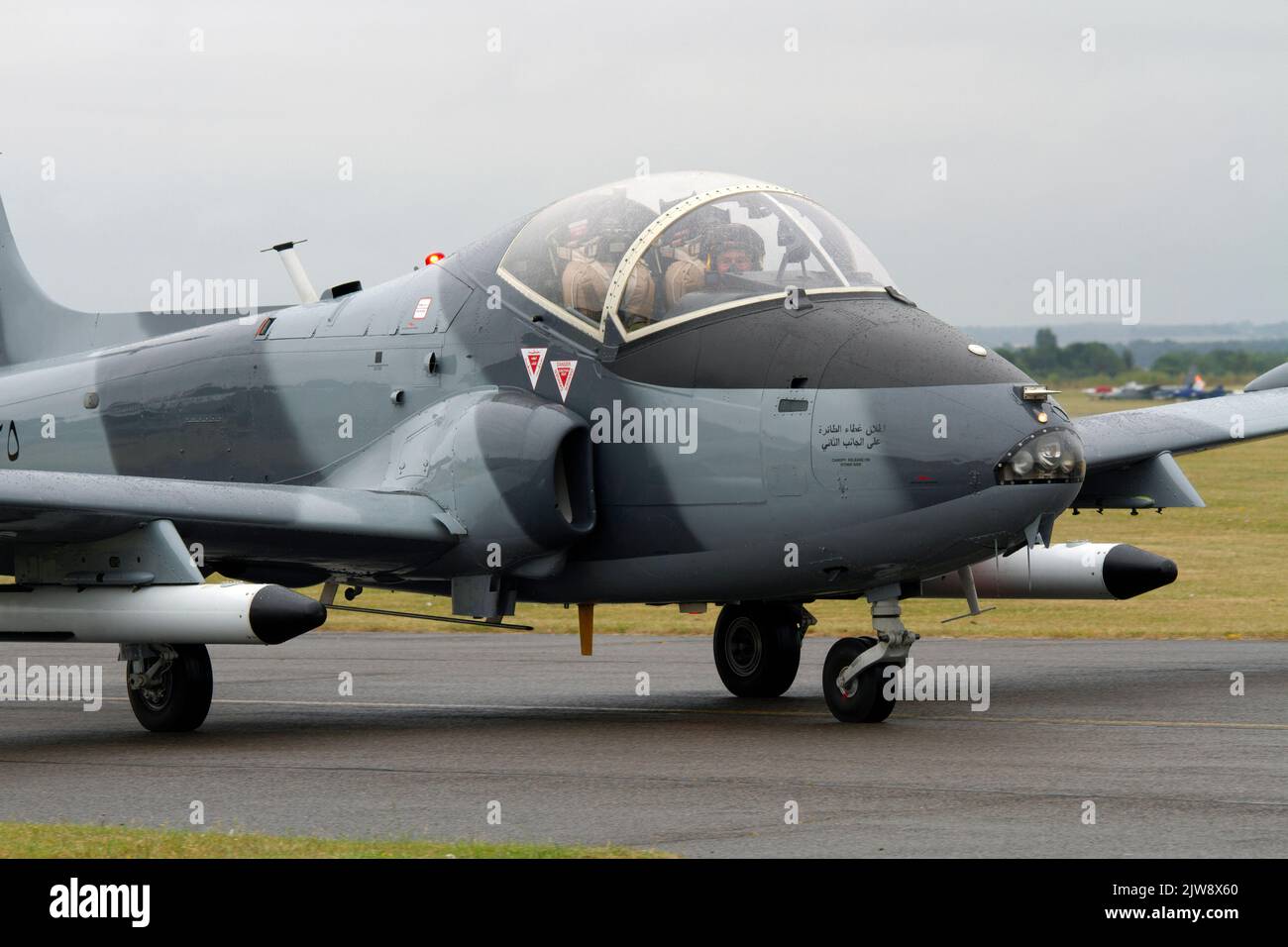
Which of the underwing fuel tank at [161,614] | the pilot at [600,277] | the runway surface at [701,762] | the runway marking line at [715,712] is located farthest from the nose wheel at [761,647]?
the underwing fuel tank at [161,614]

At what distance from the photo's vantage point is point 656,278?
14094 mm

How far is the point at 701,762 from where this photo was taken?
12.5 m

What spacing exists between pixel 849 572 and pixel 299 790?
13.6 ft

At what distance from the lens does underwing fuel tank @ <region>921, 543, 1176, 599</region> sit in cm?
1680

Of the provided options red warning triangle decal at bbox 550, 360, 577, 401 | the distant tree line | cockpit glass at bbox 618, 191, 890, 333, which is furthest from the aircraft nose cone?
the distant tree line

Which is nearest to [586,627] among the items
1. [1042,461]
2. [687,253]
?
[687,253]

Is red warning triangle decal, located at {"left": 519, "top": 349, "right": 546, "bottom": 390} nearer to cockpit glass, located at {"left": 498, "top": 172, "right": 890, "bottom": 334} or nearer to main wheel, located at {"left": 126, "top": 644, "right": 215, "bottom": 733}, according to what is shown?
cockpit glass, located at {"left": 498, "top": 172, "right": 890, "bottom": 334}

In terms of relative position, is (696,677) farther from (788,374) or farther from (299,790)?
(299,790)

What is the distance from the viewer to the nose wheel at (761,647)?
16578 millimetres

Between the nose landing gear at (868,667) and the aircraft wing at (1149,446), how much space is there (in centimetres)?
402

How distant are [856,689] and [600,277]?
3.63 meters

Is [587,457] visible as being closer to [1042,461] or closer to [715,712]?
[715,712]

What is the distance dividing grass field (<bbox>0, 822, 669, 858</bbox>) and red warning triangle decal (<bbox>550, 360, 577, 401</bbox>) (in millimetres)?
5460

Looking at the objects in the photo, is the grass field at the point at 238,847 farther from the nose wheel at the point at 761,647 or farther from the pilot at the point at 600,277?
the nose wheel at the point at 761,647
